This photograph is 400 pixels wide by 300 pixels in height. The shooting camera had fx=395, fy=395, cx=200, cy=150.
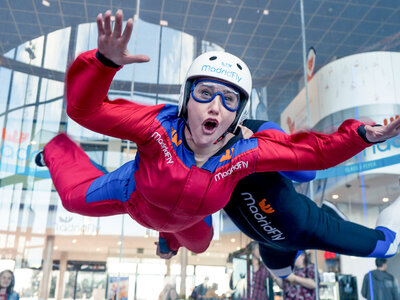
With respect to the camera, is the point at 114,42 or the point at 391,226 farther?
the point at 391,226

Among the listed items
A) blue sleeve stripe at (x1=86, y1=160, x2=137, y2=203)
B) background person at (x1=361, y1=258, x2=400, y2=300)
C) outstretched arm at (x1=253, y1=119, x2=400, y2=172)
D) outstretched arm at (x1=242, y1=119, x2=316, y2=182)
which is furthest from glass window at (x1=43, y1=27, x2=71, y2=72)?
background person at (x1=361, y1=258, x2=400, y2=300)

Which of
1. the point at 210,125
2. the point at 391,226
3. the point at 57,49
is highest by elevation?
the point at 57,49

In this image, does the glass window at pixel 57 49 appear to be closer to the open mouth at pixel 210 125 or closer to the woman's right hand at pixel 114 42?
the open mouth at pixel 210 125

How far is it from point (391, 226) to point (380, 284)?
165 centimetres

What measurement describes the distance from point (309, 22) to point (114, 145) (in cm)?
217

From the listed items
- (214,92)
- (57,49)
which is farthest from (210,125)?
(57,49)

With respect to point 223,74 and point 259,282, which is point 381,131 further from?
point 259,282

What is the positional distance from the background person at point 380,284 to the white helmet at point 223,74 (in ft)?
7.91

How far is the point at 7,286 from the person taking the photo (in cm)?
312

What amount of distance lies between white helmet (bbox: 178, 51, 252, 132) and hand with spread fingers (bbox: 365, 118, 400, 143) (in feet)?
1.36

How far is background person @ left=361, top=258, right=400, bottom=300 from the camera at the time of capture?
3121 mm

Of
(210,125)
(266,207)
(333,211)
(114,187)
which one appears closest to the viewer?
(210,125)

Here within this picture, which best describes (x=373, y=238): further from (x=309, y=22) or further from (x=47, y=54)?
(x=47, y=54)

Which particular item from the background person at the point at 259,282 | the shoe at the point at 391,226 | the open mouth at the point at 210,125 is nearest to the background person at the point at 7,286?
the background person at the point at 259,282
